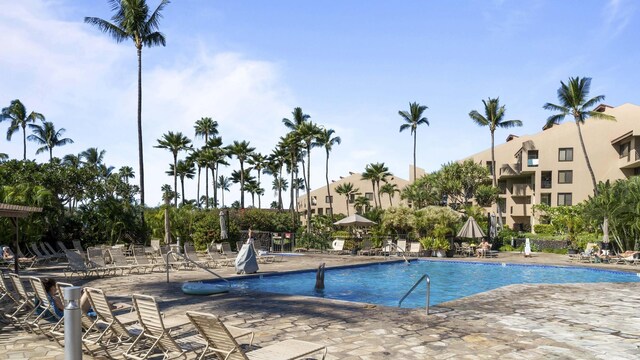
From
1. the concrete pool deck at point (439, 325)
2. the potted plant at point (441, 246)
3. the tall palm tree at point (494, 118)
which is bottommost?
the potted plant at point (441, 246)

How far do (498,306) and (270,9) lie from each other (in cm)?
982

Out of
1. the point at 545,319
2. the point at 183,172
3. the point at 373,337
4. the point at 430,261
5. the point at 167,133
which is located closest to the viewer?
the point at 373,337

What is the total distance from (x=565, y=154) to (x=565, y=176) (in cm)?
201

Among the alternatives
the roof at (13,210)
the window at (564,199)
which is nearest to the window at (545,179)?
the window at (564,199)

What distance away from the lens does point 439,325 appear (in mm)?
8445

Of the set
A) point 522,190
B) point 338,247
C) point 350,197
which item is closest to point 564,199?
point 522,190

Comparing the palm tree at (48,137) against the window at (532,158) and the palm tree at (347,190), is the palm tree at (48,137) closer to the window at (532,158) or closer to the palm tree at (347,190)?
the palm tree at (347,190)

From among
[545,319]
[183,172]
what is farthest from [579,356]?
[183,172]

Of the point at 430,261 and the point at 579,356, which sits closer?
the point at 579,356

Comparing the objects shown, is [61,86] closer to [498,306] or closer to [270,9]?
[270,9]

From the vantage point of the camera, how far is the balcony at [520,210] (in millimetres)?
49938

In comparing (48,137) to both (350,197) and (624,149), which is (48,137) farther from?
(624,149)

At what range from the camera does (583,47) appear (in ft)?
48.5

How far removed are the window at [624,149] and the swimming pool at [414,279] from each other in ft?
80.9
